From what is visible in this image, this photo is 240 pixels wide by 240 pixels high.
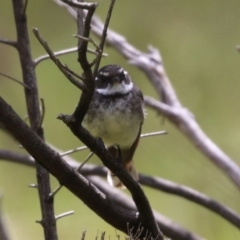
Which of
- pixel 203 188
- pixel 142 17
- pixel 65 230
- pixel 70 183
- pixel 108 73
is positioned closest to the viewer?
pixel 70 183

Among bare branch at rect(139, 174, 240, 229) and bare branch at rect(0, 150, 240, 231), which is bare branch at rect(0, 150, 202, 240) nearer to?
bare branch at rect(0, 150, 240, 231)

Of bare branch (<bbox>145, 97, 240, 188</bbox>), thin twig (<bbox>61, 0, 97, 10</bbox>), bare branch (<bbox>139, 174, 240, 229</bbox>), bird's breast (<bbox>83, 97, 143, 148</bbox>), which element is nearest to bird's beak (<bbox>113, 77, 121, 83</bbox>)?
bird's breast (<bbox>83, 97, 143, 148</bbox>)

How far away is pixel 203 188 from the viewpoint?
349 centimetres

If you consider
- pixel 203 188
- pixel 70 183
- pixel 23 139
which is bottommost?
pixel 203 188

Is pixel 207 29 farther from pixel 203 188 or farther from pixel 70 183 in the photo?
pixel 70 183

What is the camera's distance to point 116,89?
2223 mm

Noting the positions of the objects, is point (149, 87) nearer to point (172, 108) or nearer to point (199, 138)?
point (172, 108)

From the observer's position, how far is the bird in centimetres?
211

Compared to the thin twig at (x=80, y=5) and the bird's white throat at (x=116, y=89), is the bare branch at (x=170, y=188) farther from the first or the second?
the thin twig at (x=80, y=5)

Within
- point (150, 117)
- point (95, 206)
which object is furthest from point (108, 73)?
point (150, 117)

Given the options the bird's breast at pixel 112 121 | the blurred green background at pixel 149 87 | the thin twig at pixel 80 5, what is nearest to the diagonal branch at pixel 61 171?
the thin twig at pixel 80 5

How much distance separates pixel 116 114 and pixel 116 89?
0.14m

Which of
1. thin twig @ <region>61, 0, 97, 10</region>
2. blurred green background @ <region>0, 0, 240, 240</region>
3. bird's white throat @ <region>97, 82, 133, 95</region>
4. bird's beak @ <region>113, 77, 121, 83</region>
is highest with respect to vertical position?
thin twig @ <region>61, 0, 97, 10</region>

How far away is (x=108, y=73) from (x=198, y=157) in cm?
158
